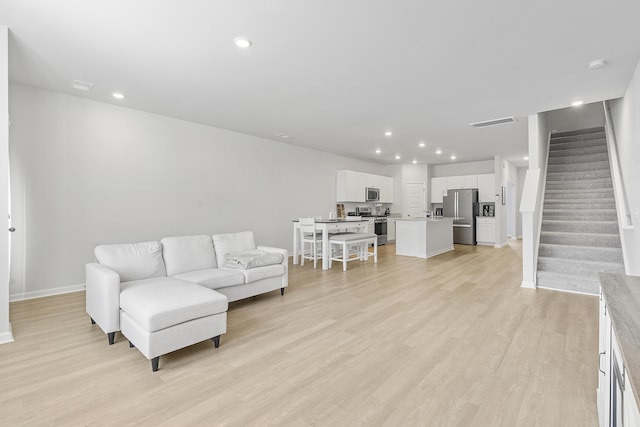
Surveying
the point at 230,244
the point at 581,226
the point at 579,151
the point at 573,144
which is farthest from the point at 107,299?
the point at 573,144

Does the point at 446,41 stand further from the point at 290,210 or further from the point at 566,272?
the point at 290,210

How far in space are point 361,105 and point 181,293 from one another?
340 centimetres

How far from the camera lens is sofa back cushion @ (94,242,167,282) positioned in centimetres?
315

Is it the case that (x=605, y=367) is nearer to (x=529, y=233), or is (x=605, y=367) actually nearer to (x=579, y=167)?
(x=529, y=233)

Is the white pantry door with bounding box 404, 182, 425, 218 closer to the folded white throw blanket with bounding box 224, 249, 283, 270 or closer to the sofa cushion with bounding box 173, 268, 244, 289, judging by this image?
the folded white throw blanket with bounding box 224, 249, 283, 270

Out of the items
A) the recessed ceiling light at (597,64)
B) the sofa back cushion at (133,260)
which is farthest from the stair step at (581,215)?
the sofa back cushion at (133,260)

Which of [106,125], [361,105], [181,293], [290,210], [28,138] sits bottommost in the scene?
[181,293]

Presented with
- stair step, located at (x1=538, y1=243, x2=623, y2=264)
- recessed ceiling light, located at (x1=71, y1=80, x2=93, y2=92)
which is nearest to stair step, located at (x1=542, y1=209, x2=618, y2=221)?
stair step, located at (x1=538, y1=243, x2=623, y2=264)

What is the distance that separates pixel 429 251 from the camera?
23.7 feet

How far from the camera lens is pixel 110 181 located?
4566 millimetres

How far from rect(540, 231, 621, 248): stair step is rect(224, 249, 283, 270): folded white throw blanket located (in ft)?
14.7

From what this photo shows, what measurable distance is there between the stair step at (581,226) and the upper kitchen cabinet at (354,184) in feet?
14.1

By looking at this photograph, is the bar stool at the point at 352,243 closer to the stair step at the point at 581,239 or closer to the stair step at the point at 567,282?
the stair step at the point at 567,282

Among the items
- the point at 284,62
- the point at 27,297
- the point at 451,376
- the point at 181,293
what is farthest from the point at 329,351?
the point at 27,297
